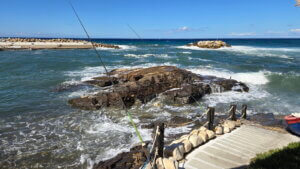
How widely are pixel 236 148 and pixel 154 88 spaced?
9356 millimetres

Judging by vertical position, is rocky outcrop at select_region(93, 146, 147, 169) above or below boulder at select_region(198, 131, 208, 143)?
below

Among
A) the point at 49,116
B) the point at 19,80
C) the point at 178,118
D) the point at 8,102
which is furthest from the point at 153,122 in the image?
the point at 19,80

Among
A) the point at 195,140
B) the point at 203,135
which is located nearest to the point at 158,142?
the point at 195,140

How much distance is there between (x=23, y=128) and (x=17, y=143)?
1648 mm

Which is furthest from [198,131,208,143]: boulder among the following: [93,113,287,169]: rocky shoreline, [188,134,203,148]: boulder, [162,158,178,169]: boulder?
[162,158,178,169]: boulder

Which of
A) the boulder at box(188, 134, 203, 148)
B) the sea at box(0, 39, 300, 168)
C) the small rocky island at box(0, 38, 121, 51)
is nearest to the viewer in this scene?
the boulder at box(188, 134, 203, 148)

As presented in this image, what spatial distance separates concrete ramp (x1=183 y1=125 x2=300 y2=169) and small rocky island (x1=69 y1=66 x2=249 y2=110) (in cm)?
638

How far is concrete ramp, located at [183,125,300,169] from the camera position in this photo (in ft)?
19.8

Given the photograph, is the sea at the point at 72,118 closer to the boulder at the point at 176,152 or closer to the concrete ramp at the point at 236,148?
the boulder at the point at 176,152

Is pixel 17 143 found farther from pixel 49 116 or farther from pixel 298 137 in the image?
pixel 298 137

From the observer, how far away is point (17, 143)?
9.01m

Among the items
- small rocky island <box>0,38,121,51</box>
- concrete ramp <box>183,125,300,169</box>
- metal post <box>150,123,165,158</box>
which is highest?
small rocky island <box>0,38,121,51</box>

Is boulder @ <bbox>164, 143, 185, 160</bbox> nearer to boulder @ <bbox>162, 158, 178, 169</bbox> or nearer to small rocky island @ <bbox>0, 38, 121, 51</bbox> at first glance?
boulder @ <bbox>162, 158, 178, 169</bbox>

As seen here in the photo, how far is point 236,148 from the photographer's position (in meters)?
6.98
